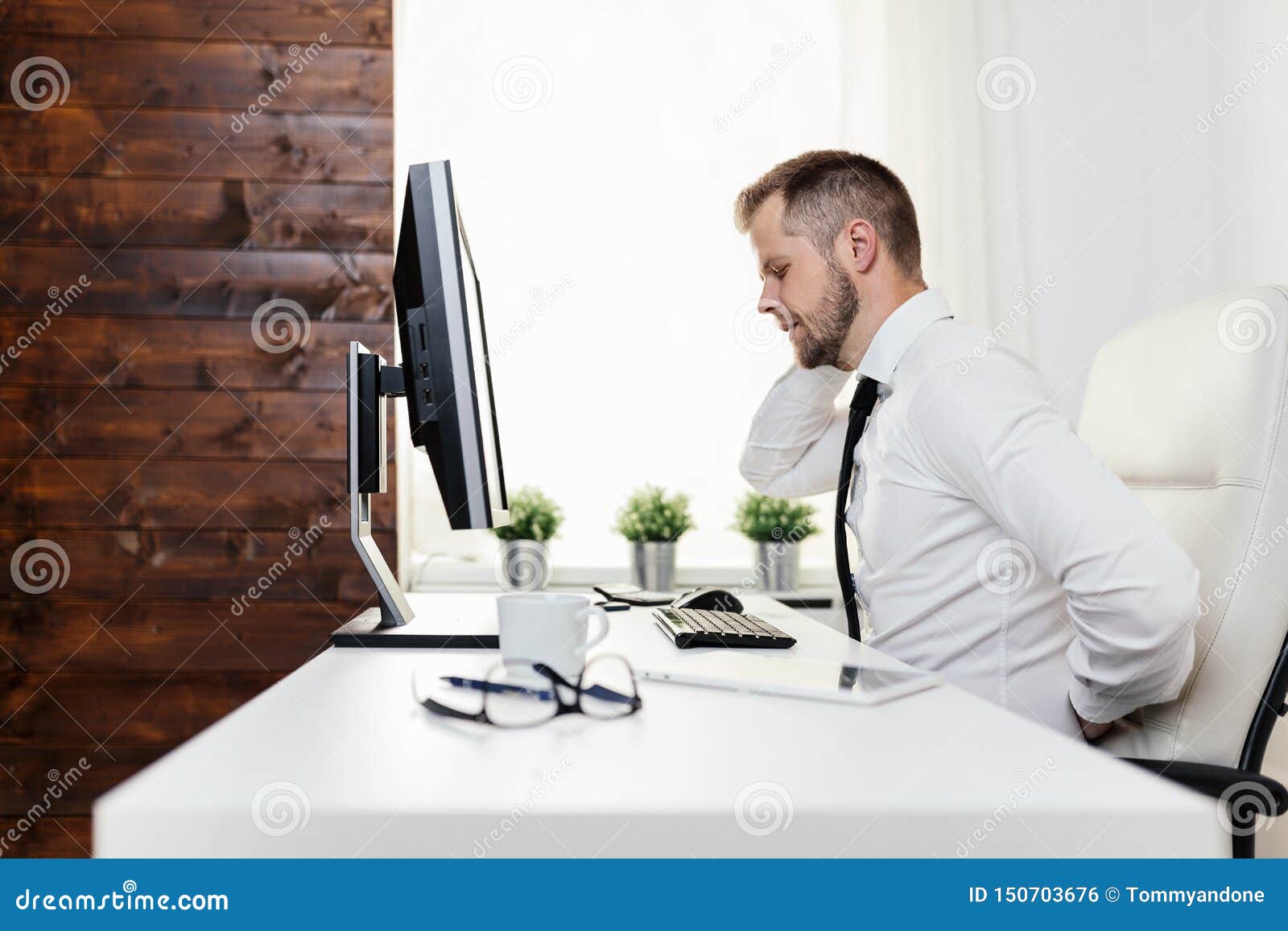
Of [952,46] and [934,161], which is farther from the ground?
[952,46]

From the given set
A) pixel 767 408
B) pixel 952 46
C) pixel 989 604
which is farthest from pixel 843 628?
pixel 952 46

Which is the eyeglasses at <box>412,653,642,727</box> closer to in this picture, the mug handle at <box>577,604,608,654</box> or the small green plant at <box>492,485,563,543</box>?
the mug handle at <box>577,604,608,654</box>

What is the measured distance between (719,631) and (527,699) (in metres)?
0.39

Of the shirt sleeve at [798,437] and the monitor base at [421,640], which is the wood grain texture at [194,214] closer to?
the shirt sleeve at [798,437]

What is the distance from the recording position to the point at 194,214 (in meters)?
2.27

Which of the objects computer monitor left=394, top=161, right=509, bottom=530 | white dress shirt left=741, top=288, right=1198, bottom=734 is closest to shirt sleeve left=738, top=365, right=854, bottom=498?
white dress shirt left=741, top=288, right=1198, bottom=734

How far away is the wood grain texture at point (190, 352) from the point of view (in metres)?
2.25

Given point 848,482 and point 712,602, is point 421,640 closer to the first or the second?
point 712,602

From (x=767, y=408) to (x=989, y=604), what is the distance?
0.70 m

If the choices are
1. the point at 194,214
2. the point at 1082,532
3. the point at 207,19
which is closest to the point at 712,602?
the point at 1082,532

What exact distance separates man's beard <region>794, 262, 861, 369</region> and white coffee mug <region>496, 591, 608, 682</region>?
0.82 metres

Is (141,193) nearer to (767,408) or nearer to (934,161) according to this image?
(767,408)
